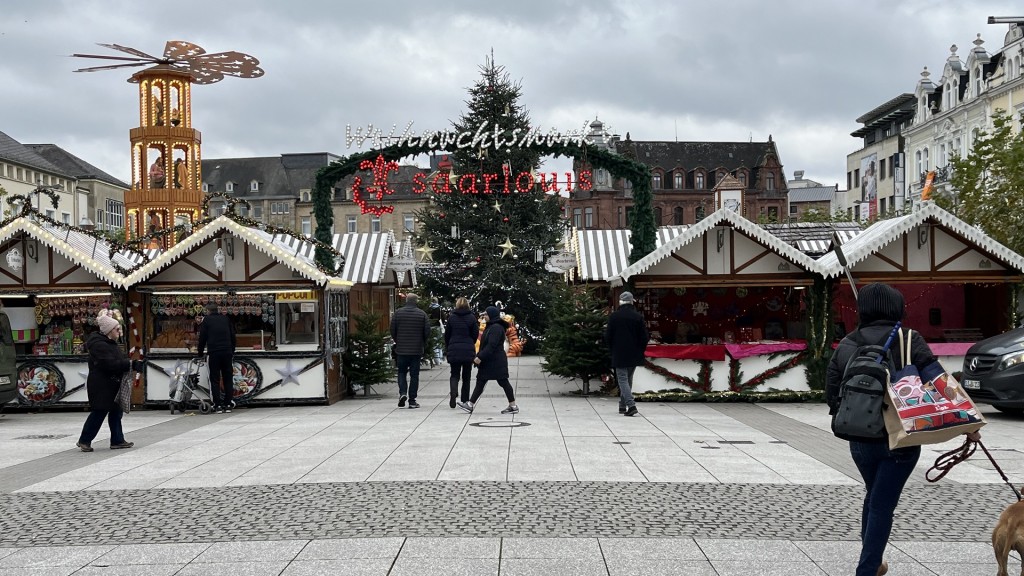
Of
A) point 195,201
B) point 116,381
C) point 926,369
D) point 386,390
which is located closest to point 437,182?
point 386,390

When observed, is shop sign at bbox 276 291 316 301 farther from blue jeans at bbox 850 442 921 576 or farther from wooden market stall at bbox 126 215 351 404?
blue jeans at bbox 850 442 921 576

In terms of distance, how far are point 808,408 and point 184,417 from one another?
10.2m

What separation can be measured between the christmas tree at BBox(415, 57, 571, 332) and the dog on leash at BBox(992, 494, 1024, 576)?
99.4 ft

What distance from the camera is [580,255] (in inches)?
922

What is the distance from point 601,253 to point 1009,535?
18.6 m

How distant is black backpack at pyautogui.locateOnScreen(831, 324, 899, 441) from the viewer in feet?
17.3

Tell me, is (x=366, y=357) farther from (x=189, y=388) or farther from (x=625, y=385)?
(x=625, y=385)

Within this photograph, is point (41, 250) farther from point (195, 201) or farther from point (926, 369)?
point (926, 369)

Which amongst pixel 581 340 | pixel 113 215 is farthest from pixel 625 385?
pixel 113 215

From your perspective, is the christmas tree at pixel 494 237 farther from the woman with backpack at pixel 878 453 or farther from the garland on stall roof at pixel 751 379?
the woman with backpack at pixel 878 453

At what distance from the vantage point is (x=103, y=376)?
11.9 m

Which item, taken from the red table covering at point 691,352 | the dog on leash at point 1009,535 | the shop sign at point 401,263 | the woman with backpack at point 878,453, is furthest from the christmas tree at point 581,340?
the dog on leash at point 1009,535

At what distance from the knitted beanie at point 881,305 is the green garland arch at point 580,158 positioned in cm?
1452

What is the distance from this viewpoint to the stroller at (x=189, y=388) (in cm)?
1725
